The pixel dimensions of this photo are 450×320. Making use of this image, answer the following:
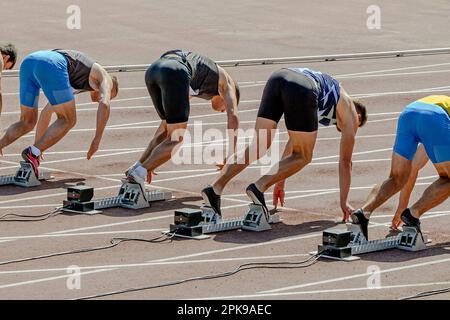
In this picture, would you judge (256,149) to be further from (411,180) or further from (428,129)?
(428,129)

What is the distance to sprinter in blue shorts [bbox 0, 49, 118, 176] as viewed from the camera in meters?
16.8

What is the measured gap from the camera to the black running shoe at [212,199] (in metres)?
14.7

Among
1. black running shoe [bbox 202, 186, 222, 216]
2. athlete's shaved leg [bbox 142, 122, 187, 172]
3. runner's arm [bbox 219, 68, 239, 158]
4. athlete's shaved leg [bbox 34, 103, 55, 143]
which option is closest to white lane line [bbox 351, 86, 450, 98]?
athlete's shaved leg [bbox 34, 103, 55, 143]

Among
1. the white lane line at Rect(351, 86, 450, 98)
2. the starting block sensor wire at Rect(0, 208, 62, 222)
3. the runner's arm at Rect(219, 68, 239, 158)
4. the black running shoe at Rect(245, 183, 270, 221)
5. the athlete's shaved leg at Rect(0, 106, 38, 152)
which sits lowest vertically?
the starting block sensor wire at Rect(0, 208, 62, 222)

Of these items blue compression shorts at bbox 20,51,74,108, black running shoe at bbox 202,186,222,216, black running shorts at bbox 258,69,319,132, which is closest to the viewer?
black running shorts at bbox 258,69,319,132

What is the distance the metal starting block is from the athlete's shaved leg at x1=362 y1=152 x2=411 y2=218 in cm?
497

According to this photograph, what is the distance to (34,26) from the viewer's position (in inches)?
1174

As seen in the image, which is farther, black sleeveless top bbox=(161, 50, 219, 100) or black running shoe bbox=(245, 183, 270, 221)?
black sleeveless top bbox=(161, 50, 219, 100)

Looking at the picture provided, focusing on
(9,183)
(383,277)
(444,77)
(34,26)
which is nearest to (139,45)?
(34,26)

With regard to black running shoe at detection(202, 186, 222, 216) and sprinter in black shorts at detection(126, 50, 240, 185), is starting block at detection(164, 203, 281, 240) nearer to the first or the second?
black running shoe at detection(202, 186, 222, 216)

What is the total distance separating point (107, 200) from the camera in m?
15.7

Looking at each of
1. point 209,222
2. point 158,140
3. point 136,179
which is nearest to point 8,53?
point 158,140

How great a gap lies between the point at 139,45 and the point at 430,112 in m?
15.4

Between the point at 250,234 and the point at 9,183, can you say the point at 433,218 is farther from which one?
the point at 9,183
